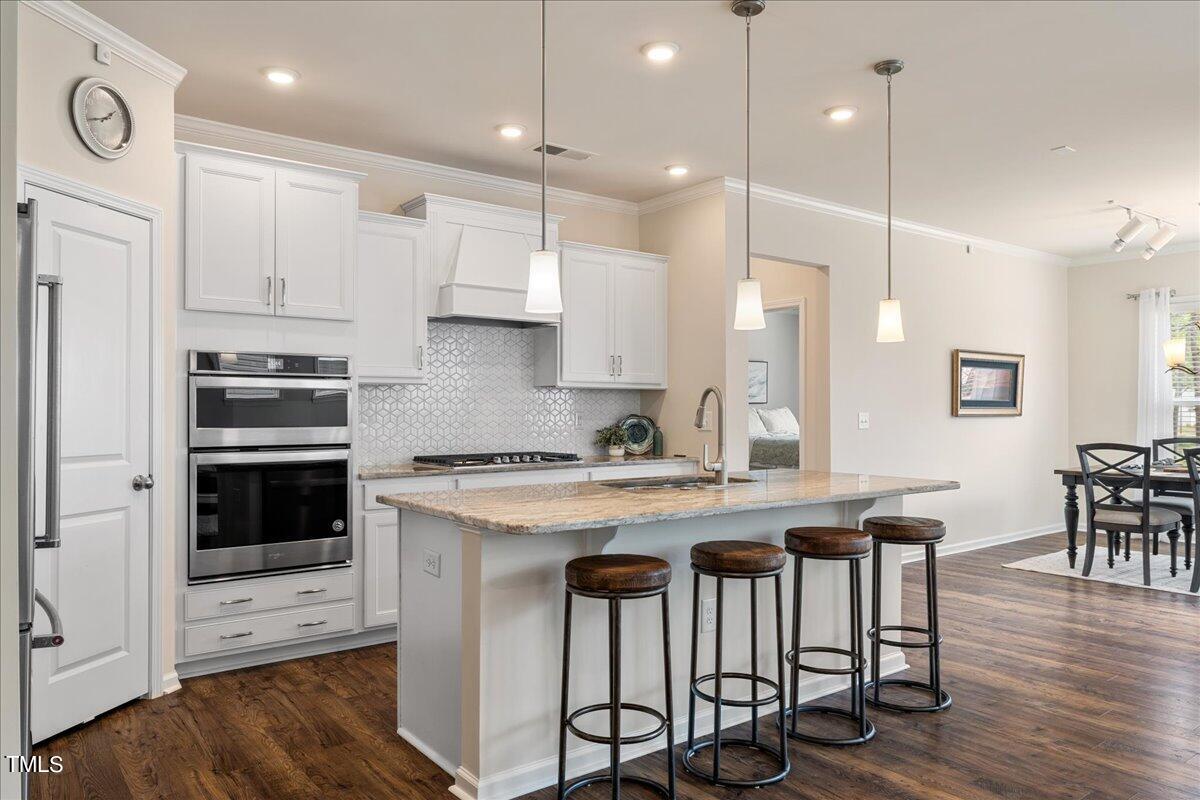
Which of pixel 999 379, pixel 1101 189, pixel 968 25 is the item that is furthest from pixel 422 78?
pixel 999 379

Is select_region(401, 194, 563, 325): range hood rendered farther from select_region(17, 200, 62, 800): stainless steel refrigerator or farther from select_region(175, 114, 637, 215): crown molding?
select_region(17, 200, 62, 800): stainless steel refrigerator

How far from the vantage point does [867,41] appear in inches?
131

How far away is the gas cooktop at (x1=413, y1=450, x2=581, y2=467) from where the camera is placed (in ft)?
15.2

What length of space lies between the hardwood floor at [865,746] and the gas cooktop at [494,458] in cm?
108

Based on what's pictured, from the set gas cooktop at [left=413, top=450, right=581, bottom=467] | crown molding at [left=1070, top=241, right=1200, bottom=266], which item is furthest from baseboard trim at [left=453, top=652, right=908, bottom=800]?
crown molding at [left=1070, top=241, right=1200, bottom=266]

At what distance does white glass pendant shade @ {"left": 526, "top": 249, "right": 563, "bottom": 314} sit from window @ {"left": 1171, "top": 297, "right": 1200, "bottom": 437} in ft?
23.1

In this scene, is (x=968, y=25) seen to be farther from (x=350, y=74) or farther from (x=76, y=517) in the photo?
(x=76, y=517)

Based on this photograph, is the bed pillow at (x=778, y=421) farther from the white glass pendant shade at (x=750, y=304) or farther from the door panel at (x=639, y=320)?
the white glass pendant shade at (x=750, y=304)

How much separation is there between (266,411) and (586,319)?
216 centimetres

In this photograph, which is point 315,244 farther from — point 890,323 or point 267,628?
point 890,323

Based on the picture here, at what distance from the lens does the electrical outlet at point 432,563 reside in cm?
280

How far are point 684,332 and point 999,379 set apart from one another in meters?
3.55

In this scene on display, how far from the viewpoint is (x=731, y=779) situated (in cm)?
271

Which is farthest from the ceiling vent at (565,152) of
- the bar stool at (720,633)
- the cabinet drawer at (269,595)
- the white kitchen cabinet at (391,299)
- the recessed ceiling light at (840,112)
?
the bar stool at (720,633)
